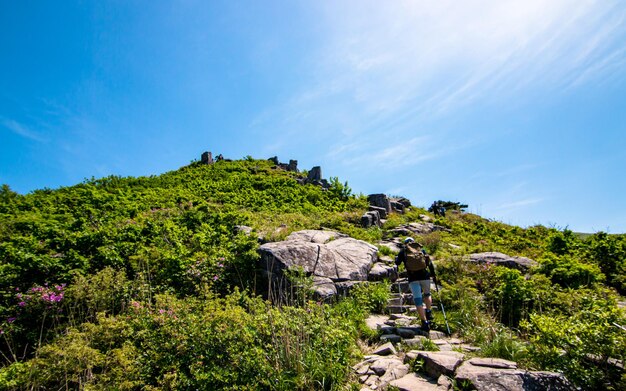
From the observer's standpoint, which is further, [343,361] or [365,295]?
[365,295]

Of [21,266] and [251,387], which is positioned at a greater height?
[21,266]

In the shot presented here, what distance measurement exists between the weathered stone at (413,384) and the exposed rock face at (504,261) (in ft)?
23.6

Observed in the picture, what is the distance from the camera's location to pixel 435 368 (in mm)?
4738

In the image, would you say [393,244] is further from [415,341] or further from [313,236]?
[415,341]

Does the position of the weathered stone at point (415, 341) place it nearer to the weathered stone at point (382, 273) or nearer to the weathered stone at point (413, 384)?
the weathered stone at point (413, 384)

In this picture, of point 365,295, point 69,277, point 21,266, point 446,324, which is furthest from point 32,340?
point 446,324

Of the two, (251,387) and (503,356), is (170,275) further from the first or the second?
(503,356)

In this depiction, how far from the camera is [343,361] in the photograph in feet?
16.0

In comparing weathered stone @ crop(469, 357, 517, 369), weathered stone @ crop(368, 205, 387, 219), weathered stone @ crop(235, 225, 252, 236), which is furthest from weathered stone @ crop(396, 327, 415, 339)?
weathered stone @ crop(368, 205, 387, 219)

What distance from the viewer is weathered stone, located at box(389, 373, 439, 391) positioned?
436cm

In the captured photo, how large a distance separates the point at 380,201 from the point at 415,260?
1526 centimetres

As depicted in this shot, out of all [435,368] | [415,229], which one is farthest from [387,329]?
[415,229]

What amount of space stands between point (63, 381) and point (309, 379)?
13.6ft

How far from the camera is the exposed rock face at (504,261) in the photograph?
10484 mm
